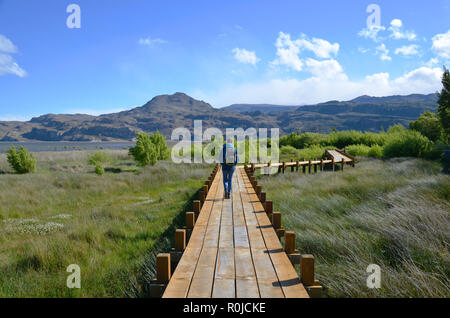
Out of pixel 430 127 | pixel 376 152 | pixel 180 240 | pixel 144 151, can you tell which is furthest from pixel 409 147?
pixel 144 151

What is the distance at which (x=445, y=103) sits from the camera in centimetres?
1916

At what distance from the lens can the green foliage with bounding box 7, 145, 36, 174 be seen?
72.7 ft

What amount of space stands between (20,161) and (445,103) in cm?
3184

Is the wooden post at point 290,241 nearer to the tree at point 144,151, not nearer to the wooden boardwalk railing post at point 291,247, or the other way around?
the wooden boardwalk railing post at point 291,247

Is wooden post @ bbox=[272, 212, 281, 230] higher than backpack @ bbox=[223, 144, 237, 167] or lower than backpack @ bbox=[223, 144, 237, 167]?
lower

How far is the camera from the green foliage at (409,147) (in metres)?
18.5

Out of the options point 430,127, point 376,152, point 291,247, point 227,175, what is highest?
point 430,127

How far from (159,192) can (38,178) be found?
29.0 ft

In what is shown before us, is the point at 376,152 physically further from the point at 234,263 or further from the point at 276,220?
the point at 234,263

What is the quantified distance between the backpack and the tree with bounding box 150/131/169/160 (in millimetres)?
21393

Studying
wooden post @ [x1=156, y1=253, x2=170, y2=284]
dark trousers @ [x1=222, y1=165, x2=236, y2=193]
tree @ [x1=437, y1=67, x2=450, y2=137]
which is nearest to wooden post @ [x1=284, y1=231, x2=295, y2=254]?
wooden post @ [x1=156, y1=253, x2=170, y2=284]

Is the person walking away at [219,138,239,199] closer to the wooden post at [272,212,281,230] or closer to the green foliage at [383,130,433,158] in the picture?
the wooden post at [272,212,281,230]

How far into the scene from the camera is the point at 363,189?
9477mm
